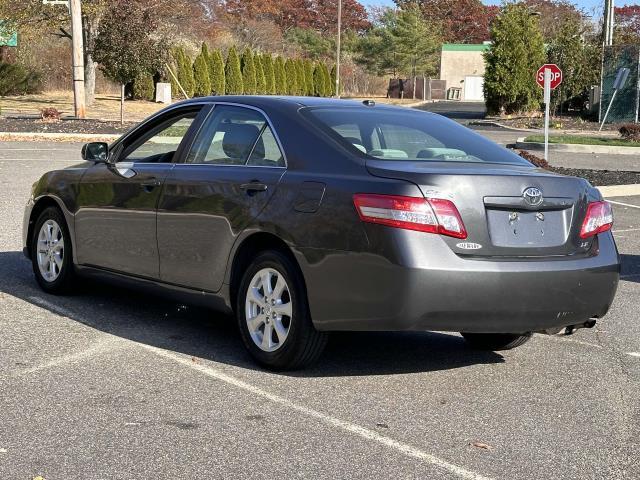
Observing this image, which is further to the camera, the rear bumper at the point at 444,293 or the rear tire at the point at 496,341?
the rear tire at the point at 496,341

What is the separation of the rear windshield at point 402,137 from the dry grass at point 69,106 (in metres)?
34.2

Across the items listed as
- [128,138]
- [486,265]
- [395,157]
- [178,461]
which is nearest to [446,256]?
[486,265]

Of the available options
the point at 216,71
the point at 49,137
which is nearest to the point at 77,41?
the point at 49,137

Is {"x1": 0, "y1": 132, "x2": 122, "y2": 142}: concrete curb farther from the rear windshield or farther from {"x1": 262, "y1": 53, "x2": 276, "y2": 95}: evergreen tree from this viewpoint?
{"x1": 262, "y1": 53, "x2": 276, "y2": 95}: evergreen tree

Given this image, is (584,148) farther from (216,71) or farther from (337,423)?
(216,71)

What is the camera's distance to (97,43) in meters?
38.2

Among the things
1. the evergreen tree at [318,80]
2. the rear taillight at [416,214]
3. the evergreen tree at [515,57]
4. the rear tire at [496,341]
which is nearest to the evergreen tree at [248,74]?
the evergreen tree at [318,80]

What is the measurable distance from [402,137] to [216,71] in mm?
49033

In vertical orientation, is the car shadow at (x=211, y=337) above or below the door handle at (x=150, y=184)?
below

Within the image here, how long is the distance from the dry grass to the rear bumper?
116 feet

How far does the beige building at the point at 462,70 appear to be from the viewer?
88438mm

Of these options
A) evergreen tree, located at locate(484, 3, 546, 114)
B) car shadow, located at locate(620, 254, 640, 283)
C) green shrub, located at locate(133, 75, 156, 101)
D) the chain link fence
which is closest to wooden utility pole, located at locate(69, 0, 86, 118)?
green shrub, located at locate(133, 75, 156, 101)

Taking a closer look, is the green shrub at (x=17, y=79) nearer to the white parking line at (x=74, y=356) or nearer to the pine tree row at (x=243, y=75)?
the pine tree row at (x=243, y=75)

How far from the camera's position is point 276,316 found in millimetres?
6195
